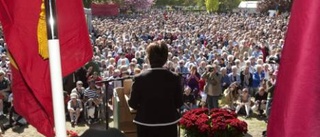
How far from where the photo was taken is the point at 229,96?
41.3 feet

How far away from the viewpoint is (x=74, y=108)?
11.8m

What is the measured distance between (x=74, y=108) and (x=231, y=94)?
430cm

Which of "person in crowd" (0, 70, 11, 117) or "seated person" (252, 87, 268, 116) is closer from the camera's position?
"person in crowd" (0, 70, 11, 117)

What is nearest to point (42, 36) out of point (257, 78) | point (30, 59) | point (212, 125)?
point (30, 59)

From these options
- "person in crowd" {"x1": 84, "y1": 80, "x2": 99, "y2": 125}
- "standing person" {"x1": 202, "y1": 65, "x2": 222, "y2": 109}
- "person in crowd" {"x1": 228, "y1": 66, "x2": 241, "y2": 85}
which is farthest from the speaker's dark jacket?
"person in crowd" {"x1": 228, "y1": 66, "x2": 241, "y2": 85}

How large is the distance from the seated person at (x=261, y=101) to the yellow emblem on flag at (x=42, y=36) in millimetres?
10195

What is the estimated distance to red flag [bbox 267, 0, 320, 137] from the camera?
6.49 feet

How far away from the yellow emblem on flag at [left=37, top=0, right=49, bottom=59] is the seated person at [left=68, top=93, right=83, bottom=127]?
8.70 metres

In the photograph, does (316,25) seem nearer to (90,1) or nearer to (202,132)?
(202,132)

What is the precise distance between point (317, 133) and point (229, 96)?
1068 cm

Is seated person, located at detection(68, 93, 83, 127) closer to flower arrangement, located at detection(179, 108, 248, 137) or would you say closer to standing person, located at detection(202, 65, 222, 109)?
standing person, located at detection(202, 65, 222, 109)

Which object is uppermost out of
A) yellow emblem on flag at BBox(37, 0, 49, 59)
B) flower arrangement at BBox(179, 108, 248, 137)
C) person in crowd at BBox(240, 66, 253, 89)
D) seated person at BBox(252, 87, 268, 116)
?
yellow emblem on flag at BBox(37, 0, 49, 59)

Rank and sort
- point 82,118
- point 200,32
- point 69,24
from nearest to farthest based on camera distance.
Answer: point 69,24 < point 82,118 < point 200,32

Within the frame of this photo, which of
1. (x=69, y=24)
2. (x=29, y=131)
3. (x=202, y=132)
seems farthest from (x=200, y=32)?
(x=69, y=24)
